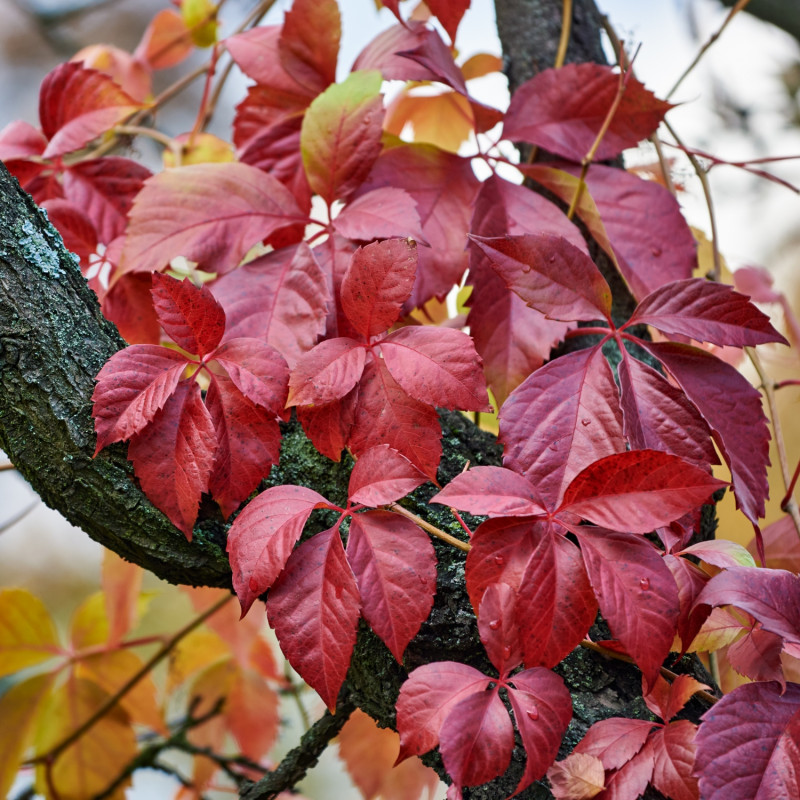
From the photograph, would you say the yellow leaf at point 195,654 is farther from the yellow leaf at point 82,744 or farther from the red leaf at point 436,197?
the red leaf at point 436,197

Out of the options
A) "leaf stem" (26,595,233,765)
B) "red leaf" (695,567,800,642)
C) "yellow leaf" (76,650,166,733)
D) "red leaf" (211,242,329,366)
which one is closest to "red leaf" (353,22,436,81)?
"red leaf" (211,242,329,366)

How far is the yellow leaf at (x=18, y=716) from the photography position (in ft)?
2.15

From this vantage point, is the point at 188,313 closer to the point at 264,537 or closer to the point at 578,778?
the point at 264,537

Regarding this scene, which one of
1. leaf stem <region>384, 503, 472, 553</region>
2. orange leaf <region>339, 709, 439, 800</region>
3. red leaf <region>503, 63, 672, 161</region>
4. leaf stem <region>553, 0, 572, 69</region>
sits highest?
leaf stem <region>553, 0, 572, 69</region>

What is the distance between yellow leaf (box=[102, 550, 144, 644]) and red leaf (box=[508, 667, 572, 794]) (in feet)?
1.64

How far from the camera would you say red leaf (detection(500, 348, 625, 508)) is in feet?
1.06

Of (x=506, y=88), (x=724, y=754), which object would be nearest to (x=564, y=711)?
(x=724, y=754)

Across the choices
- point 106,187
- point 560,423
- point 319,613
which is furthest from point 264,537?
point 106,187

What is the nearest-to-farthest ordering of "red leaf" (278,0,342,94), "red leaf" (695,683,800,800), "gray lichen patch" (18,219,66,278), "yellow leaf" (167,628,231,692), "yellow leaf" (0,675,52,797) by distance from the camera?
→ 1. "red leaf" (695,683,800,800)
2. "gray lichen patch" (18,219,66,278)
3. "red leaf" (278,0,342,94)
4. "yellow leaf" (0,675,52,797)
5. "yellow leaf" (167,628,231,692)

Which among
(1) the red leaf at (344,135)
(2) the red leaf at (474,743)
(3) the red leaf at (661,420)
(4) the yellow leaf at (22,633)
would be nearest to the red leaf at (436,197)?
(1) the red leaf at (344,135)

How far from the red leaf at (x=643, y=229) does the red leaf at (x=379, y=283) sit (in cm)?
19

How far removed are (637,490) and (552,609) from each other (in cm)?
6

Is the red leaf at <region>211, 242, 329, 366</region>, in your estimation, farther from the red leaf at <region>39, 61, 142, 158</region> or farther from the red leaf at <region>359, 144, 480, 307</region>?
the red leaf at <region>39, 61, 142, 158</region>

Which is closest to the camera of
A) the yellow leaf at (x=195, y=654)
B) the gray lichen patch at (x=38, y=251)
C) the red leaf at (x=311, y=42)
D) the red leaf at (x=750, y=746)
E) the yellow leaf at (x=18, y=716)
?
the red leaf at (x=750, y=746)
